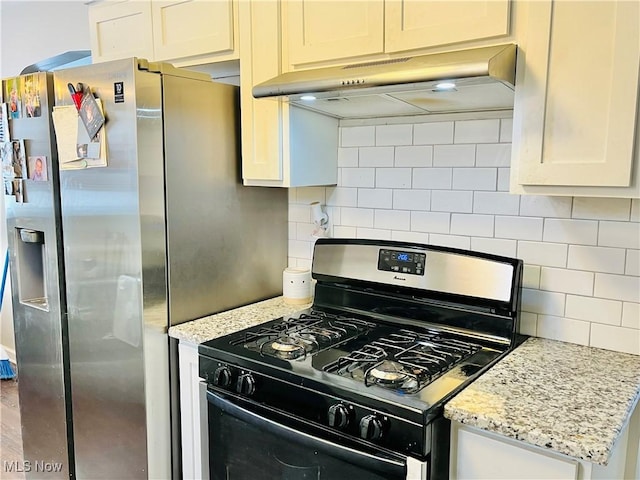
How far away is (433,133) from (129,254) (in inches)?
43.8

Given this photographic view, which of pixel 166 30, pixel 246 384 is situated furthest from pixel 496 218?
pixel 166 30

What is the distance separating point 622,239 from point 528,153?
44cm

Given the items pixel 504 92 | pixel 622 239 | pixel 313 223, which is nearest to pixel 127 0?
pixel 313 223

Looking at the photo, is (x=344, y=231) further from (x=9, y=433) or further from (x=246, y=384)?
(x=9, y=433)

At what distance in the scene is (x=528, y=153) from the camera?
1.32m

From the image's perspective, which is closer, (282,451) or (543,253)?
(282,451)

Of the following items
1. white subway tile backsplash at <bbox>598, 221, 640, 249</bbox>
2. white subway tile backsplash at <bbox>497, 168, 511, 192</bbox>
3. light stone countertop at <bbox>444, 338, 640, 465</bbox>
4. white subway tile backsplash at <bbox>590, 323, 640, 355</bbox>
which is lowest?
light stone countertop at <bbox>444, 338, 640, 465</bbox>

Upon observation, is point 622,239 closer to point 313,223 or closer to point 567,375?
point 567,375

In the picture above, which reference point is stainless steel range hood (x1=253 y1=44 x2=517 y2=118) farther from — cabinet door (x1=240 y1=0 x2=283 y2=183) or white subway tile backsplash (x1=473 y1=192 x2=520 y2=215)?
white subway tile backsplash (x1=473 y1=192 x2=520 y2=215)

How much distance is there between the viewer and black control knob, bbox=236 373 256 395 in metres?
1.44

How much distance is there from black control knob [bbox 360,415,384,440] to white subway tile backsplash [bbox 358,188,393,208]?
0.94 metres

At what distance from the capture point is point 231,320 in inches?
72.9

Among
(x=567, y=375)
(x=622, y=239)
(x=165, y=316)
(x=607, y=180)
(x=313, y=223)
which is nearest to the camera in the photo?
(x=607, y=180)

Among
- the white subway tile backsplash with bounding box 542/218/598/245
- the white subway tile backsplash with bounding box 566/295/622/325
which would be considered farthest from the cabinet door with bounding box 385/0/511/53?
the white subway tile backsplash with bounding box 566/295/622/325
